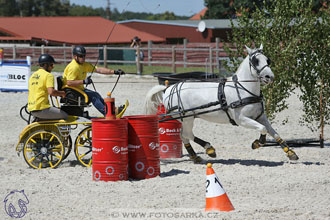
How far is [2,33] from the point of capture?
4700 centimetres

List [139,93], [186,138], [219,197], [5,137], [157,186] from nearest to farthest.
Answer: [219,197], [157,186], [186,138], [5,137], [139,93]

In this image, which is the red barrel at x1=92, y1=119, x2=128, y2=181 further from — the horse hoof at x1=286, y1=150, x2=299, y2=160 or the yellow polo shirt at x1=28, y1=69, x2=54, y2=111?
the horse hoof at x1=286, y1=150, x2=299, y2=160

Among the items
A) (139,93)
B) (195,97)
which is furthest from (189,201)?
(139,93)

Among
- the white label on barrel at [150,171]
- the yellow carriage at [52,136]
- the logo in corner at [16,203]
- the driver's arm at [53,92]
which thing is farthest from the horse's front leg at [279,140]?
the logo in corner at [16,203]

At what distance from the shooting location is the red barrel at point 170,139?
35.7 feet

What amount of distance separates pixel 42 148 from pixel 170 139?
2.42 m

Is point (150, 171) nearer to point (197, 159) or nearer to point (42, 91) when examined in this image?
point (197, 159)

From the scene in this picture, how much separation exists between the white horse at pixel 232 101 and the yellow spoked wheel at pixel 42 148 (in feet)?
6.67

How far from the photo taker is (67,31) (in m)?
52.6

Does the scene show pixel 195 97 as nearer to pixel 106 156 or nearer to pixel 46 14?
pixel 106 156

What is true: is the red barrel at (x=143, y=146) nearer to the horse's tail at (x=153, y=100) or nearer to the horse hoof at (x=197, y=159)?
the horse hoof at (x=197, y=159)

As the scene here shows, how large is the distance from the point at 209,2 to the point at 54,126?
54460 millimetres

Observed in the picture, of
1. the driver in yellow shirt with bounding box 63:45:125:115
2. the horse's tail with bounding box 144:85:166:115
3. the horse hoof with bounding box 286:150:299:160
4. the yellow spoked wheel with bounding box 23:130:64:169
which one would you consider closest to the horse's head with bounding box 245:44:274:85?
the horse hoof with bounding box 286:150:299:160

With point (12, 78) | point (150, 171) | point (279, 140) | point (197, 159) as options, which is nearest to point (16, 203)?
point (150, 171)
